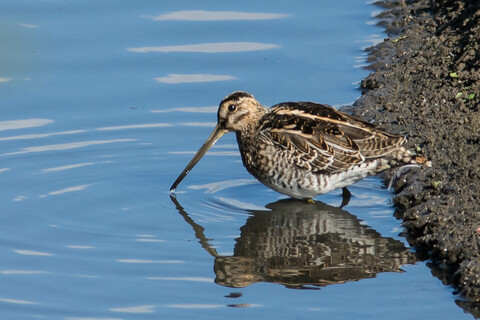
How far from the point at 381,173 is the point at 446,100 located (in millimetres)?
1020

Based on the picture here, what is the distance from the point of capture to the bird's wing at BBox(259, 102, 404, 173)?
8.79 metres

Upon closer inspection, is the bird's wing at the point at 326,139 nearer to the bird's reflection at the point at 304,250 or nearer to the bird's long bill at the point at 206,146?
the bird's reflection at the point at 304,250

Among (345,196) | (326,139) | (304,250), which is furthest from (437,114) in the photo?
(304,250)

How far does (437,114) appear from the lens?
9852 mm

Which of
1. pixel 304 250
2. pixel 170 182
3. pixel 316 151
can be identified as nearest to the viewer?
pixel 304 250

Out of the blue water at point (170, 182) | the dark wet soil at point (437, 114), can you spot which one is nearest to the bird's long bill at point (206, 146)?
the blue water at point (170, 182)

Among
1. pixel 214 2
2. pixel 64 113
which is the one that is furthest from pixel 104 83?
pixel 214 2

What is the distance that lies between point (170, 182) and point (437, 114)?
8.52 feet

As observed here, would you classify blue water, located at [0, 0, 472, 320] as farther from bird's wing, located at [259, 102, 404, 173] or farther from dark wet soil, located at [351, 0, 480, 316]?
bird's wing, located at [259, 102, 404, 173]

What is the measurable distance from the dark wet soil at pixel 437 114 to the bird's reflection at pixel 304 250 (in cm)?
36

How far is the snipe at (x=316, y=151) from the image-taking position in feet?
28.9

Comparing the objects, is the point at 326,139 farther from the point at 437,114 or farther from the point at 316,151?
the point at 437,114

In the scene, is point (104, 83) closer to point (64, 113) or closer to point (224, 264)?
point (64, 113)

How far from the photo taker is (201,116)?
10.7 metres
